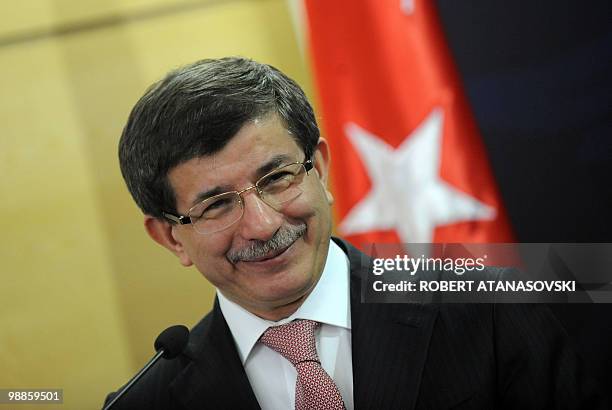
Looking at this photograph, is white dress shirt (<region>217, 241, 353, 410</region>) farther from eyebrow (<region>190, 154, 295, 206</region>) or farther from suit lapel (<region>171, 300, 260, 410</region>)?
eyebrow (<region>190, 154, 295, 206</region>)

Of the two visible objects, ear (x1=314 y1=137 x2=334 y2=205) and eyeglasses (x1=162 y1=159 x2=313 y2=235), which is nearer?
eyeglasses (x1=162 y1=159 x2=313 y2=235)

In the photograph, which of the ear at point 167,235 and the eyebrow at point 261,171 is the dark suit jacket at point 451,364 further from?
the eyebrow at point 261,171

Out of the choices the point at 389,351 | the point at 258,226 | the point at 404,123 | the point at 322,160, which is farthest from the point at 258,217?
the point at 404,123

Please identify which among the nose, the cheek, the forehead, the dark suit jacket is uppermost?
the forehead

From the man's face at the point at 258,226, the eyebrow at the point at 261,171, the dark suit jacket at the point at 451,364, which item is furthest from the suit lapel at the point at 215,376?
the eyebrow at the point at 261,171

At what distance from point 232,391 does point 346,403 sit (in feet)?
0.73

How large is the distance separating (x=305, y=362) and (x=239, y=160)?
397mm

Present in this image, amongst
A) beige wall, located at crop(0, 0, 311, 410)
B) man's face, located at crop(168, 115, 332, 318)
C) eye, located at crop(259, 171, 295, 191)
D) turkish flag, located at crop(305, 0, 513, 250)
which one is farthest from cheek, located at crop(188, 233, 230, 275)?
turkish flag, located at crop(305, 0, 513, 250)

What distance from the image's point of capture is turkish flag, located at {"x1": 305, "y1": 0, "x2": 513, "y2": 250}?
6.57 feet

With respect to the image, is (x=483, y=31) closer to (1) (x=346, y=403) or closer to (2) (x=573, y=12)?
(2) (x=573, y=12)

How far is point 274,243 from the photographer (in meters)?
1.29

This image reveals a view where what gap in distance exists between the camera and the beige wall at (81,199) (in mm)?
1916

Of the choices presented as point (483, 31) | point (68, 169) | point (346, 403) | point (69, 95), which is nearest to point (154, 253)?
point (68, 169)

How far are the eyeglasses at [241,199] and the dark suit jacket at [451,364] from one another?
275mm
